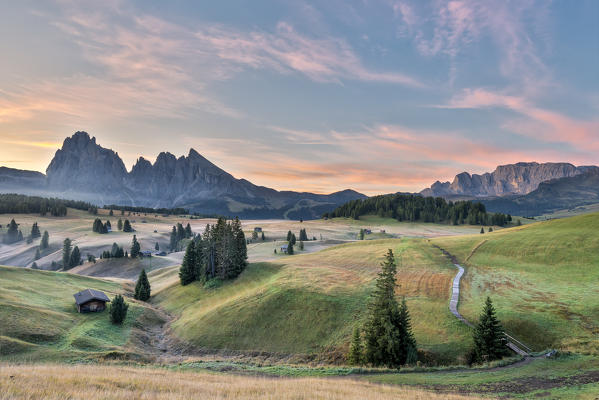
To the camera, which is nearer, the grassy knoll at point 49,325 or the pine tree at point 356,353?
the pine tree at point 356,353

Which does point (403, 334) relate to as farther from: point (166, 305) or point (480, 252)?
point (166, 305)

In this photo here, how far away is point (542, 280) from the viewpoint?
170 feet

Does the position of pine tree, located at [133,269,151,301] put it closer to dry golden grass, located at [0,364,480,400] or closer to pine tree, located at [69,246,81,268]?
dry golden grass, located at [0,364,480,400]

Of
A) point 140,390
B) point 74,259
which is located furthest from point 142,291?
point 74,259

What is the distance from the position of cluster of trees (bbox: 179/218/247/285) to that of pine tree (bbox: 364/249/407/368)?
4875cm

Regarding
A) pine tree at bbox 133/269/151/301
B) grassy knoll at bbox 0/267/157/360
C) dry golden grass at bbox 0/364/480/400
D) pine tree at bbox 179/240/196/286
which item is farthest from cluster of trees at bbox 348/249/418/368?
pine tree at bbox 133/269/151/301

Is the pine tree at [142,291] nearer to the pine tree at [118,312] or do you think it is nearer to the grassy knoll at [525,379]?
the pine tree at [118,312]

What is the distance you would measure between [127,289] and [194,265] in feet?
73.1

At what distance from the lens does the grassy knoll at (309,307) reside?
4103cm

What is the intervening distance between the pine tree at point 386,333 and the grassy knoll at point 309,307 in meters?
3.76

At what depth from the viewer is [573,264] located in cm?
5666

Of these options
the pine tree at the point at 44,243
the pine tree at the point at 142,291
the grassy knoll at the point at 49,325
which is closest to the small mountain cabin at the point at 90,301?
the grassy knoll at the point at 49,325

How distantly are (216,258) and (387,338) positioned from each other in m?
57.7

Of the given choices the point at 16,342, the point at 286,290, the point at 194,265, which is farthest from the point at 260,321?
the point at 194,265
